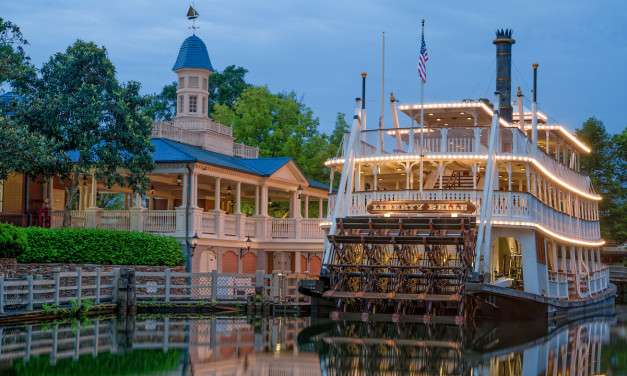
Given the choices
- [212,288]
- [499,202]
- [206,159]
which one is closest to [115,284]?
[212,288]

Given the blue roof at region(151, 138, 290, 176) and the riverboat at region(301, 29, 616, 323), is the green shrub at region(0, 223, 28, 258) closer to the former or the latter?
the riverboat at region(301, 29, 616, 323)

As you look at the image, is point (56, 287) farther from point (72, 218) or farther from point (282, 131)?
point (282, 131)

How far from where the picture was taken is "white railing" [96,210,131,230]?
120ft

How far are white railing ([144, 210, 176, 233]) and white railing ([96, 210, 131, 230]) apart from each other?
26.7 inches

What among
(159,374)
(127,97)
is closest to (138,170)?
(127,97)

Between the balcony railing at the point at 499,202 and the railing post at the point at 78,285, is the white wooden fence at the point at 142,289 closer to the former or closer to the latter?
the railing post at the point at 78,285

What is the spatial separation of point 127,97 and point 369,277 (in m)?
11.8

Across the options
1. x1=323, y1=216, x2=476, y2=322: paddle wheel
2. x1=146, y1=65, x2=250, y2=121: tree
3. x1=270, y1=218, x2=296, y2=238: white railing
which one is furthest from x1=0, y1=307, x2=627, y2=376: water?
x1=146, y1=65, x2=250, y2=121: tree

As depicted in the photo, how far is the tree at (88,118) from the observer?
34250 millimetres

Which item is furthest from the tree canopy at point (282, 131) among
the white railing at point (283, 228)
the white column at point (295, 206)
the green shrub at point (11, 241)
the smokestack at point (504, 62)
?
the green shrub at point (11, 241)

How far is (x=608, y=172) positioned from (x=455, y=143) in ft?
114

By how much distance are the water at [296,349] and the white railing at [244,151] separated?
18.2 m

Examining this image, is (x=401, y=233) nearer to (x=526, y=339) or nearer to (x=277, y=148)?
(x=526, y=339)

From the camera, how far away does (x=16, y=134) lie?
29.8 meters
